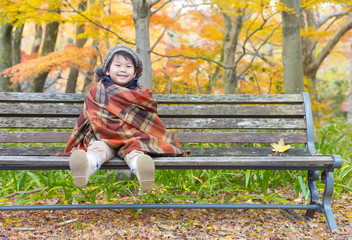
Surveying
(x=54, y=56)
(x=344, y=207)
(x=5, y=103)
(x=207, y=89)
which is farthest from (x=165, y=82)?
(x=344, y=207)

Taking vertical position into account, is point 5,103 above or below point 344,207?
above

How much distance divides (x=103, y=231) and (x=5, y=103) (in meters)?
1.61

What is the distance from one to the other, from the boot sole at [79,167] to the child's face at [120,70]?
0.94m

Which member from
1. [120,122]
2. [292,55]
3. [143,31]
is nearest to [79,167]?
[120,122]

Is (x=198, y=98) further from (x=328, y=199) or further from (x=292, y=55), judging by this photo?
(x=292, y=55)

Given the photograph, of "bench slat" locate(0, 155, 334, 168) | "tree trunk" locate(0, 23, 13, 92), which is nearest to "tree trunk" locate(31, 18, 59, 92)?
"tree trunk" locate(0, 23, 13, 92)

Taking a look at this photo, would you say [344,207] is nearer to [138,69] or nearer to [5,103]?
[138,69]

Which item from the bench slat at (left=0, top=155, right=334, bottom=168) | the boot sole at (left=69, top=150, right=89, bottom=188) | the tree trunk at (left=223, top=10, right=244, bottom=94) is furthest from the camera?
the tree trunk at (left=223, top=10, right=244, bottom=94)

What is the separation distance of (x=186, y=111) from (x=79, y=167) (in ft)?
4.34

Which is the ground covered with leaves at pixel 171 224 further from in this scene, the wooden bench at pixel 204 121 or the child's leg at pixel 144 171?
the child's leg at pixel 144 171

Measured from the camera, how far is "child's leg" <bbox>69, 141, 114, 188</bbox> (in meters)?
1.90

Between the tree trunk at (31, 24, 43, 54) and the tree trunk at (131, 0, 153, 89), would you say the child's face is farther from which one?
the tree trunk at (31, 24, 43, 54)

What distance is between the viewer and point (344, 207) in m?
2.91

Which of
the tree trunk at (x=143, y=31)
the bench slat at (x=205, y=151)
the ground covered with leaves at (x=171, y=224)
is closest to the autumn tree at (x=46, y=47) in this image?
the tree trunk at (x=143, y=31)
